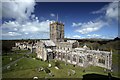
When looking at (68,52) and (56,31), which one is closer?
(68,52)

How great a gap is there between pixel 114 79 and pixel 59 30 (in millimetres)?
27850

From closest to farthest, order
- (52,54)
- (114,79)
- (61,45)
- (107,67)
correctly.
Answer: (114,79) < (107,67) < (52,54) < (61,45)

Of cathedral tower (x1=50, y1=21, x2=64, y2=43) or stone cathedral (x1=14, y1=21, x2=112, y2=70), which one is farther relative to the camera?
cathedral tower (x1=50, y1=21, x2=64, y2=43)

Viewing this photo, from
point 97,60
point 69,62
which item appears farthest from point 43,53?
point 97,60

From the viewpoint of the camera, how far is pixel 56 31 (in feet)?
143

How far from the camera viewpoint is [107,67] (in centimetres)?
2638

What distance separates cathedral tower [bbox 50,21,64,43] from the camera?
4353 centimetres

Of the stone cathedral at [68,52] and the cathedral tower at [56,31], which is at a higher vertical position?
the cathedral tower at [56,31]

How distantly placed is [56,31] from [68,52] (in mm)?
12399

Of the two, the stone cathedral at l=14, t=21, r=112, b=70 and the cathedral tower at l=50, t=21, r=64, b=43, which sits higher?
the cathedral tower at l=50, t=21, r=64, b=43

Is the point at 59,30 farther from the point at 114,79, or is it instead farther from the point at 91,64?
the point at 114,79

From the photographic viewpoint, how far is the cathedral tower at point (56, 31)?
43531 millimetres

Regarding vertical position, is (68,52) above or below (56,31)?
below

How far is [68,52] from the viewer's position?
33.2m
